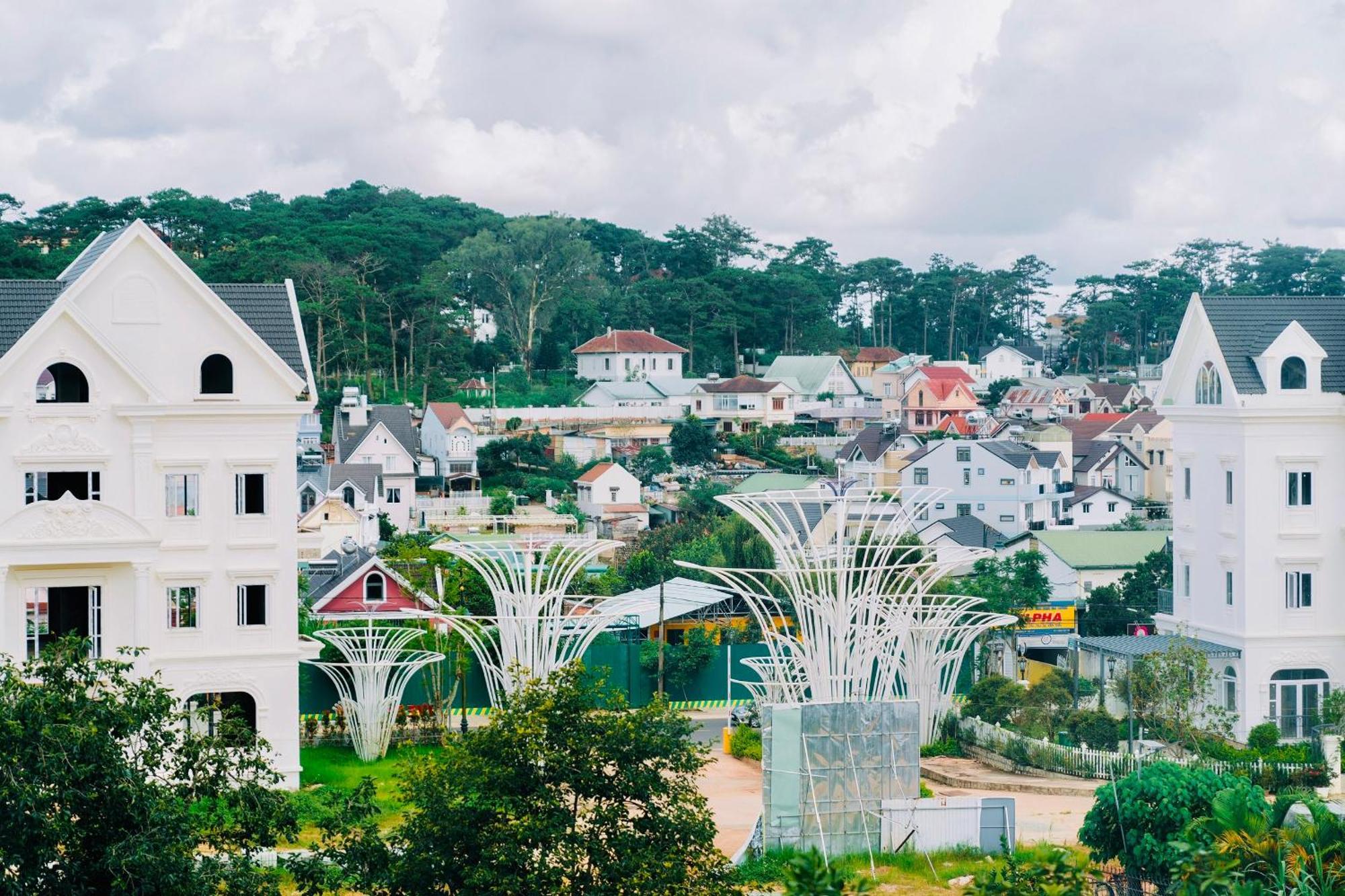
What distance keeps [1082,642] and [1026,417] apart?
68.4 m

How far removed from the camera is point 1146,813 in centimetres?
2583

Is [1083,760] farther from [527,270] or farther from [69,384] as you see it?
[527,270]

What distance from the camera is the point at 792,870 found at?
46.8 feet

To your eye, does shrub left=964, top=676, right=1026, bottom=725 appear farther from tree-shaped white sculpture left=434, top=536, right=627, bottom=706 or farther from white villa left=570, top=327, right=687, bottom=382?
white villa left=570, top=327, right=687, bottom=382

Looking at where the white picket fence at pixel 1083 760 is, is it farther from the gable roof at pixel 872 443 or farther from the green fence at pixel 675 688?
the gable roof at pixel 872 443

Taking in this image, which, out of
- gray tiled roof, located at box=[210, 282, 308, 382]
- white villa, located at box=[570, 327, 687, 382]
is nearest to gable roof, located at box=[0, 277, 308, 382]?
gray tiled roof, located at box=[210, 282, 308, 382]

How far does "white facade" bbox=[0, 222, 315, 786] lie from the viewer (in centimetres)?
3247

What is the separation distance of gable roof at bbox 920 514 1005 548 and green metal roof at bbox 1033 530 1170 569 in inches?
122

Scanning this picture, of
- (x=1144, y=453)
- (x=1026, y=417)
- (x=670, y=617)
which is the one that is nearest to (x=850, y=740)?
(x=670, y=617)

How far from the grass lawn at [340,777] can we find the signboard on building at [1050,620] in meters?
21.6

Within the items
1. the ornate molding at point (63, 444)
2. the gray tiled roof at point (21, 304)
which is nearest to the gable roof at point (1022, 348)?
the gray tiled roof at point (21, 304)

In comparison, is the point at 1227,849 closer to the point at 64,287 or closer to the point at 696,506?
the point at 64,287

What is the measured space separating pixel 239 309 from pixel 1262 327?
2168 centimetres

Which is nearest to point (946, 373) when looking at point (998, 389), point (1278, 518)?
point (998, 389)
